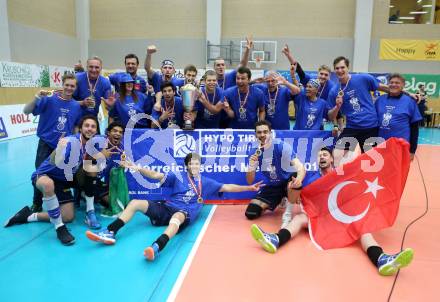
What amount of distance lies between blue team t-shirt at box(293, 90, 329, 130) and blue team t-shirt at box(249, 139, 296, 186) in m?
1.06

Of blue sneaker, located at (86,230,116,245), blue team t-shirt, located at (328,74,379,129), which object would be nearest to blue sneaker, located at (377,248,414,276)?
blue team t-shirt, located at (328,74,379,129)

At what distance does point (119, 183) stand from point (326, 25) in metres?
16.1

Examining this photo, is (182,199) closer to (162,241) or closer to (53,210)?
(162,241)

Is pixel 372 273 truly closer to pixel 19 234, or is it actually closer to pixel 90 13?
pixel 19 234

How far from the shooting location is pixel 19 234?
13.0 feet

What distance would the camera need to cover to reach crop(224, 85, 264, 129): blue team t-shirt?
5.14 m

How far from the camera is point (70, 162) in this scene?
160 inches

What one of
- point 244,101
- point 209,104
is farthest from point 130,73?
point 244,101

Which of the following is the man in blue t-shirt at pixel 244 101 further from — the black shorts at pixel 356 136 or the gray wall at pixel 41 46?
the gray wall at pixel 41 46

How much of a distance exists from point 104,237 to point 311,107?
3.43 m

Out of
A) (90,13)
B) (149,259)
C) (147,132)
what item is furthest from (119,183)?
(90,13)

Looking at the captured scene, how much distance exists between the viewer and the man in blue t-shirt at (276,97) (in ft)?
17.1

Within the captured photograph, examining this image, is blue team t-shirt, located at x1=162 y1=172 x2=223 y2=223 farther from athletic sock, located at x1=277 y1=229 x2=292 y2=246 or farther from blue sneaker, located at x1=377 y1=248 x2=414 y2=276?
blue sneaker, located at x1=377 y1=248 x2=414 y2=276

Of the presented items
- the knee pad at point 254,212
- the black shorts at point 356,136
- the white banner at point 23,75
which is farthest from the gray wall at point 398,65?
the knee pad at point 254,212
